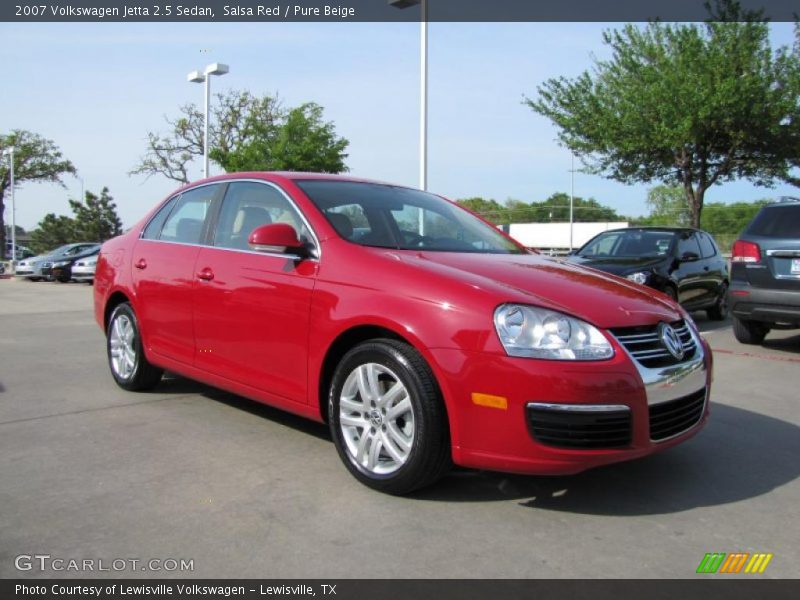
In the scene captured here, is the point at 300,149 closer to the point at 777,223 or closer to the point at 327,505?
the point at 777,223

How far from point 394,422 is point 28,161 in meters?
53.6

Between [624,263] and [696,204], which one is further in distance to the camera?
[696,204]

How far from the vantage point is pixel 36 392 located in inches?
220

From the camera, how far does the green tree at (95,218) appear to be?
56438 millimetres

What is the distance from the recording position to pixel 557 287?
3457 millimetres

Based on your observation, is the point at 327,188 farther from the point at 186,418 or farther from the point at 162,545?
the point at 162,545

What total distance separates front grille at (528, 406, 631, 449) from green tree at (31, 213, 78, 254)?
60.6 meters

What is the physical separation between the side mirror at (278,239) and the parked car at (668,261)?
6.09 metres

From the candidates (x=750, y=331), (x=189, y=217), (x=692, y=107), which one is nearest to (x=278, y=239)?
(x=189, y=217)

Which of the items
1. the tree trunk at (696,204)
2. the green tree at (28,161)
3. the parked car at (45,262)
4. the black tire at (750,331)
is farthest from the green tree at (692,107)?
the green tree at (28,161)

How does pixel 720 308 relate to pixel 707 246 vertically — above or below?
below

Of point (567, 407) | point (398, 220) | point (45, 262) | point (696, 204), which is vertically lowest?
point (45, 262)
